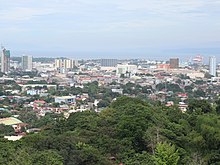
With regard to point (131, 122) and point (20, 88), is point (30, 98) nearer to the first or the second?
point (20, 88)

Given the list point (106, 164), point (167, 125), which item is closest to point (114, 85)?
point (167, 125)

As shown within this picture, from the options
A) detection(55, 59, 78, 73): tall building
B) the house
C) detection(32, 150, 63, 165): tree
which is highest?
detection(55, 59, 78, 73): tall building

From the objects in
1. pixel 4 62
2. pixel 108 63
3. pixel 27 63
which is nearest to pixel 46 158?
pixel 4 62

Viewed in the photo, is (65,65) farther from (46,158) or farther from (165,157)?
(165,157)

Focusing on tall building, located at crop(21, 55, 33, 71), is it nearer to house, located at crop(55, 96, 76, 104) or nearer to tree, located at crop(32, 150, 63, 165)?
house, located at crop(55, 96, 76, 104)

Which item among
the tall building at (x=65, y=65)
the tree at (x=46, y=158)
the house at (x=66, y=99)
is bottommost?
the house at (x=66, y=99)

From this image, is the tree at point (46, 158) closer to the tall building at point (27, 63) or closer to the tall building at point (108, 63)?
the tall building at point (27, 63)

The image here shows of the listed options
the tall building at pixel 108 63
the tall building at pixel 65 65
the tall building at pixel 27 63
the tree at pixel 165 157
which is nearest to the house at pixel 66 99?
the tree at pixel 165 157

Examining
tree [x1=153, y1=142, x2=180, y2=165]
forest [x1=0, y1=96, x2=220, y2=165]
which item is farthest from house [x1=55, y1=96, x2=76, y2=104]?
tree [x1=153, y1=142, x2=180, y2=165]
